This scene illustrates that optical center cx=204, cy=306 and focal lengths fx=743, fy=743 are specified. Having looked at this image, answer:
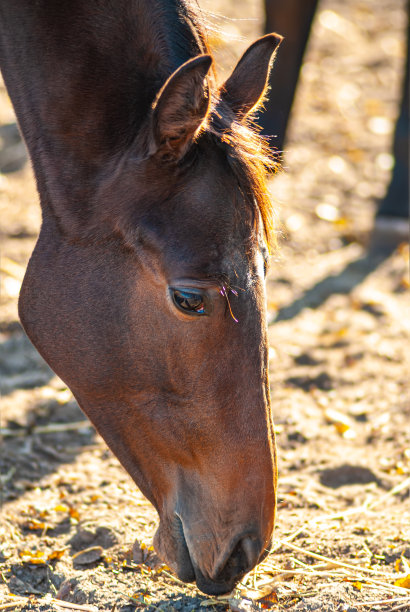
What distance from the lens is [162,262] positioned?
220cm

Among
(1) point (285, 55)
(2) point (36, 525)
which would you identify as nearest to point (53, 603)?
(2) point (36, 525)

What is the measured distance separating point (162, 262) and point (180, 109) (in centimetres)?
44

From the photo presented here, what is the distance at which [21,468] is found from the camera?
3367 mm

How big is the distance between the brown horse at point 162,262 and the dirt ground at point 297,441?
30cm

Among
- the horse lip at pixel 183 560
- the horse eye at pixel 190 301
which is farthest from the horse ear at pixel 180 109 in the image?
the horse lip at pixel 183 560

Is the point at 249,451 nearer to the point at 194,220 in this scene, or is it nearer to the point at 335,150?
the point at 194,220

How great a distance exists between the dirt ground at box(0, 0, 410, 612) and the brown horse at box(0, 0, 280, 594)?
304mm

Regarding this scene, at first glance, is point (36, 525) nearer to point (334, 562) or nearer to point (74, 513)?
point (74, 513)

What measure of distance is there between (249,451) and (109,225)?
2.66 ft

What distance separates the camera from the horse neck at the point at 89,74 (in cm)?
235

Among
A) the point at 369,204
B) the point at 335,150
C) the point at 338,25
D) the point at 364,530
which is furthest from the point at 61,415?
the point at 338,25

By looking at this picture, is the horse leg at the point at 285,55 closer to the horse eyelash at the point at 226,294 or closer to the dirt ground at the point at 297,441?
the dirt ground at the point at 297,441

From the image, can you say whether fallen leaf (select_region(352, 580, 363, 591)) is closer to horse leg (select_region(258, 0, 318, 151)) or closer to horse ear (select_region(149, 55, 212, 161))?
horse ear (select_region(149, 55, 212, 161))

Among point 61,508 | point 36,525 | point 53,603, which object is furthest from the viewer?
point 61,508
